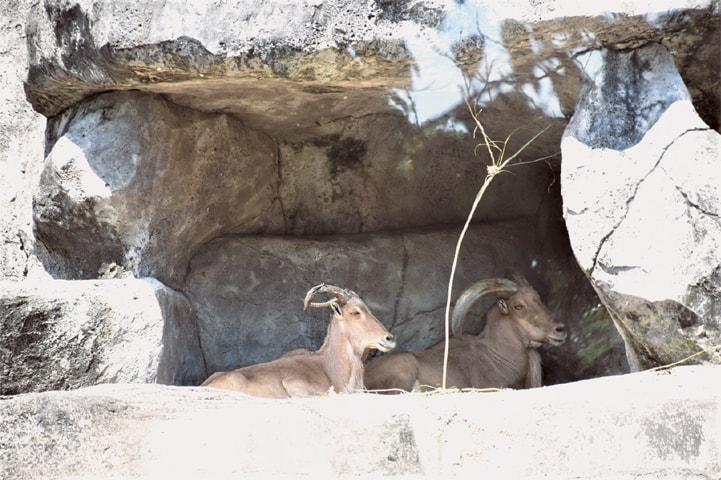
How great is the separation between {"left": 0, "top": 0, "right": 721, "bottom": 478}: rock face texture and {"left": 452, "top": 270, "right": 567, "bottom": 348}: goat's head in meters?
0.25

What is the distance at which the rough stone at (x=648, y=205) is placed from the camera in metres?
5.10

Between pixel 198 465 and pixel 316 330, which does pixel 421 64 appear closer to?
pixel 316 330

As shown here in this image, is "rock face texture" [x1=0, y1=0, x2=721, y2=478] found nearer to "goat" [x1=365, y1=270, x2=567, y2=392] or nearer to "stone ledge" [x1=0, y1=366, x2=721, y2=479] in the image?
"stone ledge" [x1=0, y1=366, x2=721, y2=479]

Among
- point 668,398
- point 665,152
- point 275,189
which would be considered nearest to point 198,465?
point 668,398

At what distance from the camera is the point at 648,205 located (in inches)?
207

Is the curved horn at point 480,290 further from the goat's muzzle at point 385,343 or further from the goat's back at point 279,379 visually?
the goat's back at point 279,379

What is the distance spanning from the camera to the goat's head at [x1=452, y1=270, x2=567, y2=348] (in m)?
6.95

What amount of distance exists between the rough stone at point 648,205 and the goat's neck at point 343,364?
159 cm

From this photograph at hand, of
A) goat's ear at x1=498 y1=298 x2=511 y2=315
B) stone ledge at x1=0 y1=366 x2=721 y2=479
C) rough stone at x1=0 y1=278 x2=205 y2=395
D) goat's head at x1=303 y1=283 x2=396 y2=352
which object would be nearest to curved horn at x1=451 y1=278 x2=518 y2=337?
goat's ear at x1=498 y1=298 x2=511 y2=315

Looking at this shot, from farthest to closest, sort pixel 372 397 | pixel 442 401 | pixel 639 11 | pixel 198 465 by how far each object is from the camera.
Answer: pixel 639 11
pixel 372 397
pixel 442 401
pixel 198 465

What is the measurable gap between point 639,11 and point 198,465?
288 centimetres

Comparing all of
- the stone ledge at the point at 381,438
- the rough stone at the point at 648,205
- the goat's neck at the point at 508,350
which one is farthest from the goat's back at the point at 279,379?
the rough stone at the point at 648,205

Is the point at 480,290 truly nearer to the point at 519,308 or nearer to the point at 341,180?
the point at 519,308

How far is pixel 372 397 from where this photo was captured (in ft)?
16.0
